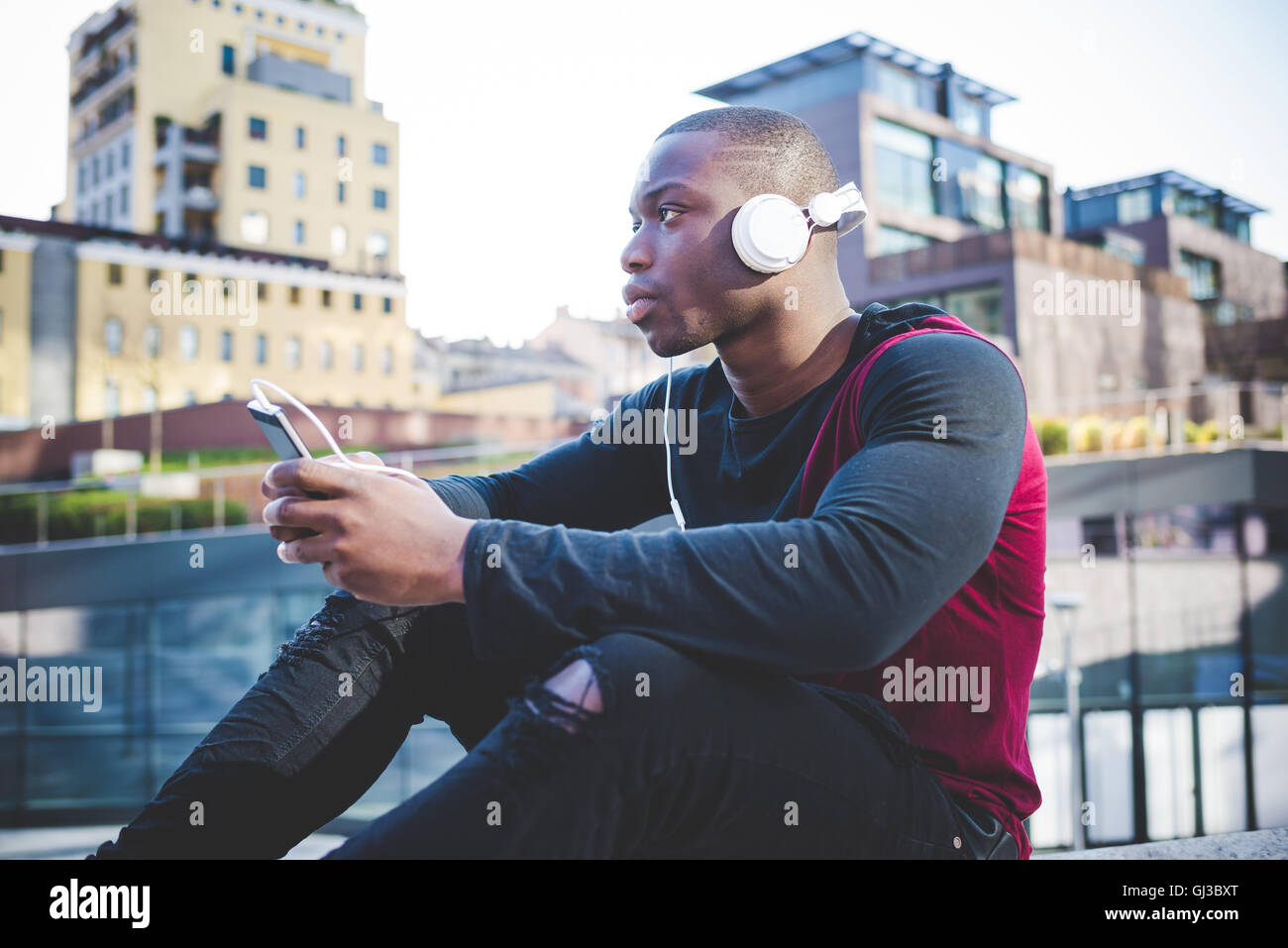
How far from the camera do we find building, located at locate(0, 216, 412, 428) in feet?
90.3

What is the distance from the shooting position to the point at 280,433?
3.16 feet

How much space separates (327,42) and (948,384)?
42.6 m

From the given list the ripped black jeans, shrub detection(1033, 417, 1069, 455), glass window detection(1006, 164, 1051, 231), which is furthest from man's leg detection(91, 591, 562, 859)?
glass window detection(1006, 164, 1051, 231)

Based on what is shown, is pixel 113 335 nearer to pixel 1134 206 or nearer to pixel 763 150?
pixel 1134 206

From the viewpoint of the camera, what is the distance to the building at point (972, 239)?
60.4ft

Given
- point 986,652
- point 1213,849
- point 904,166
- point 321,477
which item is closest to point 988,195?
point 904,166

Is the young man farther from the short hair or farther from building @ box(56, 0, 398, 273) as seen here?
building @ box(56, 0, 398, 273)

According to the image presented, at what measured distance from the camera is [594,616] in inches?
32.0

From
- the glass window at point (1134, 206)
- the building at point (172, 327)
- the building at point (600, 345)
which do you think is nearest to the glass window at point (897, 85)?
the glass window at point (1134, 206)

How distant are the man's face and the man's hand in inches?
17.9

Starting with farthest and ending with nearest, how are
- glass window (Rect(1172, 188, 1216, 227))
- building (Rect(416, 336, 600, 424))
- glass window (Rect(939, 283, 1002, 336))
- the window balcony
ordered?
the window balcony, building (Rect(416, 336, 600, 424)), glass window (Rect(1172, 188, 1216, 227)), glass window (Rect(939, 283, 1002, 336))

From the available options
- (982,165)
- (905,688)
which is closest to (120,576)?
(905,688)

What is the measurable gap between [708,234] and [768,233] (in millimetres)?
80
